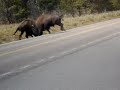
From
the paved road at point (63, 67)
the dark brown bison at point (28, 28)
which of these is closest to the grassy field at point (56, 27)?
the dark brown bison at point (28, 28)

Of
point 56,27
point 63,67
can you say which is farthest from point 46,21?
point 63,67

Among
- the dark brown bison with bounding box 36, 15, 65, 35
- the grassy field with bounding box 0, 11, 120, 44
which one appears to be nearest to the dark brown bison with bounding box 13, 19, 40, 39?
the dark brown bison with bounding box 36, 15, 65, 35

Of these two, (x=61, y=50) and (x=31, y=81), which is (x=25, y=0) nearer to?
(x=61, y=50)

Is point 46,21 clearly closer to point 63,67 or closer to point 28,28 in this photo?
point 28,28

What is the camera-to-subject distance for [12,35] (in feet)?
76.4

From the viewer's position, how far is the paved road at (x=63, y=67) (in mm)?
8297

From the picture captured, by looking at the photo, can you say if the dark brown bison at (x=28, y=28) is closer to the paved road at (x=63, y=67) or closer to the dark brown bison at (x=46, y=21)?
the dark brown bison at (x=46, y=21)

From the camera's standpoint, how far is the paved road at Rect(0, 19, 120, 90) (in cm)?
830

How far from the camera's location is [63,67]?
34.5ft

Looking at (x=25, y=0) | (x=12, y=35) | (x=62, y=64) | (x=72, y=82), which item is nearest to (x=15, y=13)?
(x=25, y=0)

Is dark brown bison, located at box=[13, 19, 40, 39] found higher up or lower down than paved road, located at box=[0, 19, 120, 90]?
lower down

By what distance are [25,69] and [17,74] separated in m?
0.65

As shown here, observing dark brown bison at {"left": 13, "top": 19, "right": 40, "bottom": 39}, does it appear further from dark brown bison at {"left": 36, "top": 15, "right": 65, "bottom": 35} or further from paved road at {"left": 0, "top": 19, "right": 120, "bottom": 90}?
paved road at {"left": 0, "top": 19, "right": 120, "bottom": 90}

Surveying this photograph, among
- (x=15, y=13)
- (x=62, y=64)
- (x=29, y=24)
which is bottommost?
(x=15, y=13)
